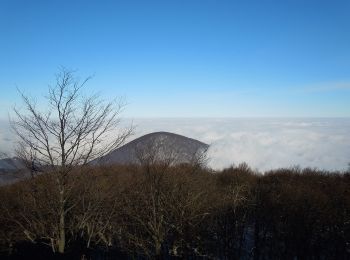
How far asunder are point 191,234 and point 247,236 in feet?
30.0

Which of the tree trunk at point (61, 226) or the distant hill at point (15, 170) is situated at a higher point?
the distant hill at point (15, 170)

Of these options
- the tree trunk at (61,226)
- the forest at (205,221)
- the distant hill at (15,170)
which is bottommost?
the forest at (205,221)

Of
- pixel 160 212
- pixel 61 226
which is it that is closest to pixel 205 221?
pixel 160 212

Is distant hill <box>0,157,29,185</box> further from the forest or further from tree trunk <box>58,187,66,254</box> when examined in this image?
the forest

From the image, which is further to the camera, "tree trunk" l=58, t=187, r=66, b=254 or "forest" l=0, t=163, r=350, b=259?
"forest" l=0, t=163, r=350, b=259

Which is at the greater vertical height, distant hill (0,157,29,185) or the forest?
distant hill (0,157,29,185)

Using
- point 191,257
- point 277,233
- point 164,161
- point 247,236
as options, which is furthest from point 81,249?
point 247,236

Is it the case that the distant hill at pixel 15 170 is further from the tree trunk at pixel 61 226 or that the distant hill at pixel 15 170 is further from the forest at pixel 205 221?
the forest at pixel 205 221

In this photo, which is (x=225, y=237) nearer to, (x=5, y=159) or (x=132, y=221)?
(x=132, y=221)

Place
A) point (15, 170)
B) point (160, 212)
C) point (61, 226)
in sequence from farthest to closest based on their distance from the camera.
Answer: point (160, 212) → point (15, 170) → point (61, 226)

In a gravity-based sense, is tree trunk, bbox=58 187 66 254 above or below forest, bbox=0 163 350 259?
above

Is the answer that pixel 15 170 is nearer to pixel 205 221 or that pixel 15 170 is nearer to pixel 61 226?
pixel 61 226

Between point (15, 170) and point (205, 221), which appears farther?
point (205, 221)

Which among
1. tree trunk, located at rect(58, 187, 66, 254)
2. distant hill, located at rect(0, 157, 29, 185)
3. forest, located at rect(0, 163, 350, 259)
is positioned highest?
distant hill, located at rect(0, 157, 29, 185)
